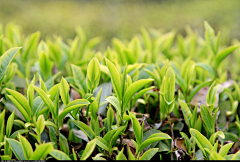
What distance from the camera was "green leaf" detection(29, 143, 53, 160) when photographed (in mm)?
817

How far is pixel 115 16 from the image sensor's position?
25.3ft

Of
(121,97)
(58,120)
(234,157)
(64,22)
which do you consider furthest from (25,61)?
(64,22)

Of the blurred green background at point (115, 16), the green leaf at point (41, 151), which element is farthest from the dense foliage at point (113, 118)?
the blurred green background at point (115, 16)

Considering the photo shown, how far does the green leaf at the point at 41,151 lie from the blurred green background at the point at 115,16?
5768 millimetres

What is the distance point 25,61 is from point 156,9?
24.2ft

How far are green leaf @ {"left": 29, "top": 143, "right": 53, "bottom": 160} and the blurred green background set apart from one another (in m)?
5.77

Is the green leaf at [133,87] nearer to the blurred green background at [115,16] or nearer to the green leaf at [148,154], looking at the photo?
the green leaf at [148,154]

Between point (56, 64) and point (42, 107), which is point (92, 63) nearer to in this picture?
point (42, 107)

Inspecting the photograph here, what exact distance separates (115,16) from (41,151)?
24.1 ft

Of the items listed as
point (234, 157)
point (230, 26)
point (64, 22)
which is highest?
point (64, 22)

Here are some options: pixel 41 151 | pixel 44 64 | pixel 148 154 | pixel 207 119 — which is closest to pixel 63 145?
pixel 41 151

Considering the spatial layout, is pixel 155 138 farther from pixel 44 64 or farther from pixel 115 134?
pixel 44 64

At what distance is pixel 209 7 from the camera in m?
7.16

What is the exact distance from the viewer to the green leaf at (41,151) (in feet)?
2.68
